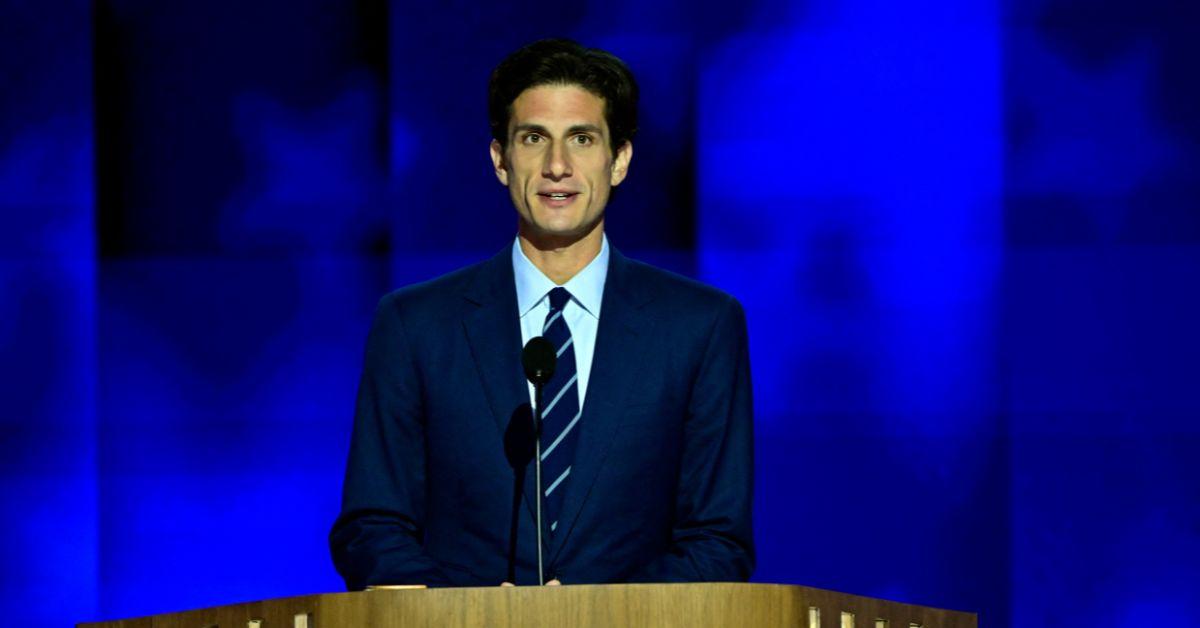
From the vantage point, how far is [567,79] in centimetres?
290

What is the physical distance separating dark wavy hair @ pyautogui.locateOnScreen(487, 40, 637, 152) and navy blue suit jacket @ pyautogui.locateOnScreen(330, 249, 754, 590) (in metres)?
0.24

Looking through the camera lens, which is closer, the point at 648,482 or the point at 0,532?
the point at 648,482

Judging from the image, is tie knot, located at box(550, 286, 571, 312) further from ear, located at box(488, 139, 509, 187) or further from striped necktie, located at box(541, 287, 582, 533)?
ear, located at box(488, 139, 509, 187)

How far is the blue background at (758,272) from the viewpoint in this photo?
171 inches

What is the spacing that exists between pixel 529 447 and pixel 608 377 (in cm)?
20

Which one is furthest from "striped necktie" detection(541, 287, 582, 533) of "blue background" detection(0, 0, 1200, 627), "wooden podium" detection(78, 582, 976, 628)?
"blue background" detection(0, 0, 1200, 627)

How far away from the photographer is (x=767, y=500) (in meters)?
4.36

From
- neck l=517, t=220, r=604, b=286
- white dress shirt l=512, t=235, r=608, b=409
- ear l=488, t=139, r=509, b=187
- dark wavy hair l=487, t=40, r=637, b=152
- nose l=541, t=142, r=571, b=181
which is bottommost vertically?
white dress shirt l=512, t=235, r=608, b=409

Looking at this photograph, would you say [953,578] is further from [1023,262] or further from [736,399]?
[736,399]

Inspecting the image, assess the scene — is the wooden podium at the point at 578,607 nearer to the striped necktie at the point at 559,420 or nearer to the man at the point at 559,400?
the man at the point at 559,400

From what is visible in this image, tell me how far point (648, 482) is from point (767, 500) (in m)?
1.63

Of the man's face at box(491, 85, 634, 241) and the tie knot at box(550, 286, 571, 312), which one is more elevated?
the man's face at box(491, 85, 634, 241)

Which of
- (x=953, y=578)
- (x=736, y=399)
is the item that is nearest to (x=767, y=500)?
(x=953, y=578)

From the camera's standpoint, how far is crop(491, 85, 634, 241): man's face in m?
2.83
